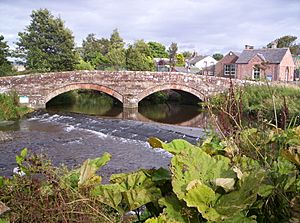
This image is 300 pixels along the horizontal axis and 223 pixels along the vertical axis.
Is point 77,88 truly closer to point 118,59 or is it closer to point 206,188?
point 118,59

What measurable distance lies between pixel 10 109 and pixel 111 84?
6.93 meters

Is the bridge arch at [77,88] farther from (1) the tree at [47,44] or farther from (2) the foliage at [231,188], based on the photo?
(2) the foliage at [231,188]

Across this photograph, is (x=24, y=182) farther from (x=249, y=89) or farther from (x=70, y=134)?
(x=249, y=89)

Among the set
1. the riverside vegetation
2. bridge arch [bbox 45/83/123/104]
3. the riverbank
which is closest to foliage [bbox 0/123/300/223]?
the riverside vegetation

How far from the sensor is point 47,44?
1197 inches

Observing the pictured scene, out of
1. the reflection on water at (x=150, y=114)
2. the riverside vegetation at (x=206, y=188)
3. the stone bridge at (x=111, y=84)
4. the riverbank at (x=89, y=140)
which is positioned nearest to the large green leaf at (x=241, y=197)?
the riverside vegetation at (x=206, y=188)

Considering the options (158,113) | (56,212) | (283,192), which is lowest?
(158,113)

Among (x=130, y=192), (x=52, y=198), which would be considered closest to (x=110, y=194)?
(x=130, y=192)

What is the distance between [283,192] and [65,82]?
829 inches

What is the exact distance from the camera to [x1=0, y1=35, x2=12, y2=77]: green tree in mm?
25328

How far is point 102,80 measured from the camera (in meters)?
22.4

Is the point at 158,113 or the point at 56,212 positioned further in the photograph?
the point at 158,113

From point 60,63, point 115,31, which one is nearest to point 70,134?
point 60,63

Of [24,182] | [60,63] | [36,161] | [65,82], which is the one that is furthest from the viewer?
[60,63]
